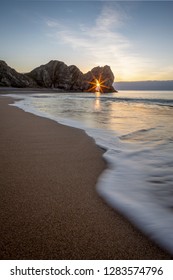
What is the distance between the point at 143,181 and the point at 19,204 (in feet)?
5.12

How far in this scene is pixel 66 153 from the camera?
3.79 metres

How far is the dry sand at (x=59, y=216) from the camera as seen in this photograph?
151cm

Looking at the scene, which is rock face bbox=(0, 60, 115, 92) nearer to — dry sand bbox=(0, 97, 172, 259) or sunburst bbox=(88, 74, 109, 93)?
sunburst bbox=(88, 74, 109, 93)

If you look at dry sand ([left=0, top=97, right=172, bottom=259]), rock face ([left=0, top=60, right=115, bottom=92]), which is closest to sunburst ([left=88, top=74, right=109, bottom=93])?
rock face ([left=0, top=60, right=115, bottom=92])

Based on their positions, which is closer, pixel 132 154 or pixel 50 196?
pixel 50 196

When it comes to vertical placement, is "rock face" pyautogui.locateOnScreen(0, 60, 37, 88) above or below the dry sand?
above

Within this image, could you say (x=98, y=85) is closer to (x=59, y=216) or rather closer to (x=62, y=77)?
(x=62, y=77)

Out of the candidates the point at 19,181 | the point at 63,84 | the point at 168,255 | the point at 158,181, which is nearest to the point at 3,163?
the point at 19,181

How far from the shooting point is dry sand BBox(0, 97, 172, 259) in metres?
1.51

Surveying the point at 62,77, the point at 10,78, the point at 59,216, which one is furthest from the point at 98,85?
the point at 59,216

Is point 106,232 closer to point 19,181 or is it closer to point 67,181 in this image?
point 67,181

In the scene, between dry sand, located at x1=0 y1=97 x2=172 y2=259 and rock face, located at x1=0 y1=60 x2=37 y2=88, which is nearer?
dry sand, located at x1=0 y1=97 x2=172 y2=259

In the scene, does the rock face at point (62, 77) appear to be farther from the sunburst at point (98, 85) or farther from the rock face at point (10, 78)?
the rock face at point (10, 78)
